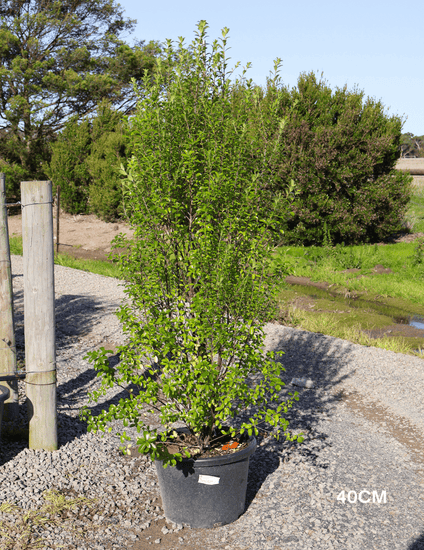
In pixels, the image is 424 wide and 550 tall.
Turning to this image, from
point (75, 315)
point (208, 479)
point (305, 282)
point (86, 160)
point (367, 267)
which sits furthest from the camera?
point (86, 160)

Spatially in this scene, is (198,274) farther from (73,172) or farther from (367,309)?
(73,172)

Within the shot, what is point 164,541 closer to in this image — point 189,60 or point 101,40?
point 189,60

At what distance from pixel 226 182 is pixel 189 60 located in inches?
37.7

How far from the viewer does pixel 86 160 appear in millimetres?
21656

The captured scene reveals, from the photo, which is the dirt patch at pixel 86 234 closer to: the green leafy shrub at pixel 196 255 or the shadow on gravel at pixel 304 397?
the shadow on gravel at pixel 304 397

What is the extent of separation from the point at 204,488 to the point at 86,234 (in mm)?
17657

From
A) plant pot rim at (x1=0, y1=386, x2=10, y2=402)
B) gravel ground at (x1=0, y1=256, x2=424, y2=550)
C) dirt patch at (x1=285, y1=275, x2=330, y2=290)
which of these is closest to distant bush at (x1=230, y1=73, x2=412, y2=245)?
dirt patch at (x1=285, y1=275, x2=330, y2=290)

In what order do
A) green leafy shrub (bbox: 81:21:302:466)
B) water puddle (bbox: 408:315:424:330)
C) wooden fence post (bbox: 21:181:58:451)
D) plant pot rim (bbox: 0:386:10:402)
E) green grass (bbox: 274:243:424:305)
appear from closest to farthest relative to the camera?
green leafy shrub (bbox: 81:21:302:466) → plant pot rim (bbox: 0:386:10:402) → wooden fence post (bbox: 21:181:58:451) → water puddle (bbox: 408:315:424:330) → green grass (bbox: 274:243:424:305)

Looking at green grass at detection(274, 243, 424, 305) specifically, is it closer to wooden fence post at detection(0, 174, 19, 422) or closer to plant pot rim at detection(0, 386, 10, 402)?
wooden fence post at detection(0, 174, 19, 422)

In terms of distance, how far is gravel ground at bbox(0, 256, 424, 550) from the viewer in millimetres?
3002

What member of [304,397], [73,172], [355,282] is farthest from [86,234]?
[304,397]

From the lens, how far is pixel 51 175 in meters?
22.9

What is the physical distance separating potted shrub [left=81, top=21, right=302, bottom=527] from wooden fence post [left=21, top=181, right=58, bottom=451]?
0.70 meters

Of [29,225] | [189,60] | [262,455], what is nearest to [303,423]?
[262,455]
